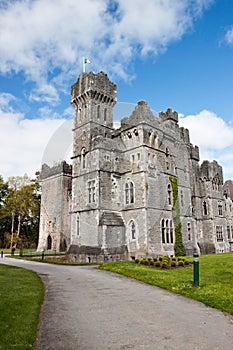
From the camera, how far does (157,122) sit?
97.9ft

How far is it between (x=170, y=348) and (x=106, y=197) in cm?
2230

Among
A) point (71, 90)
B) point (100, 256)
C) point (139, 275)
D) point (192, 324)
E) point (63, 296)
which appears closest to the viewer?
point (192, 324)

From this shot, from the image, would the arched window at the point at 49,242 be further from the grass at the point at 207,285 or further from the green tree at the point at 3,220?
the grass at the point at 207,285

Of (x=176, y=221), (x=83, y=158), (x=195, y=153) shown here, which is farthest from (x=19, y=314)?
(x=195, y=153)

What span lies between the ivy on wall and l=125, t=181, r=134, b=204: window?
16.2ft

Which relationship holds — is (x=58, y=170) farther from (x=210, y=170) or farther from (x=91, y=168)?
(x=210, y=170)

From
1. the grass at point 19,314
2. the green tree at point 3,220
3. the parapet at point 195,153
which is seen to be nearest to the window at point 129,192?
the parapet at point 195,153

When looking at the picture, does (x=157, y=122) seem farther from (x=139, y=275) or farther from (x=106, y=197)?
(x=139, y=275)

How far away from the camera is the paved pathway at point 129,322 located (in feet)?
18.3

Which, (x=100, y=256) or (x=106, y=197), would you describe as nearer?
(x=100, y=256)

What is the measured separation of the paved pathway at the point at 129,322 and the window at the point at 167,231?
16.6 m

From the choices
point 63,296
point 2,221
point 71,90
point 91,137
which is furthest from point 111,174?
point 2,221

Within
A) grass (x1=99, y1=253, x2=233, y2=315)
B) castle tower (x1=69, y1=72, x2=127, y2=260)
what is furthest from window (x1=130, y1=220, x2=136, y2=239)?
grass (x1=99, y1=253, x2=233, y2=315)

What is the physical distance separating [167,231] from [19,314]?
2230 centimetres
